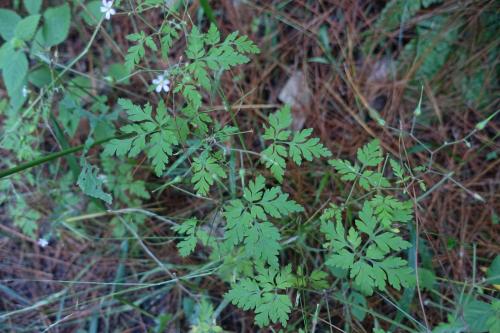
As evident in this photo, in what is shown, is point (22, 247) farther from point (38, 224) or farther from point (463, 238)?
point (463, 238)

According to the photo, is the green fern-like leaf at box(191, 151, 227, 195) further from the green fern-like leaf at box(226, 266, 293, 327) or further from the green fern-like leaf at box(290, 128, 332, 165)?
the green fern-like leaf at box(226, 266, 293, 327)

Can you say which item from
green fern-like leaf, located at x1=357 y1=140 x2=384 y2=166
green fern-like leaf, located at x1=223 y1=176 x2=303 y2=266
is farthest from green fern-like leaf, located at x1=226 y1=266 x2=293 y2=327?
green fern-like leaf, located at x1=357 y1=140 x2=384 y2=166

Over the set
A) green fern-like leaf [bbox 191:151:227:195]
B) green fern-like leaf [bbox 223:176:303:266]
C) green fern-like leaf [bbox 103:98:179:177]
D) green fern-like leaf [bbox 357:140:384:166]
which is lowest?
green fern-like leaf [bbox 223:176:303:266]

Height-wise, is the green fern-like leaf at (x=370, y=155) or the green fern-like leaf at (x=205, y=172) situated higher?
the green fern-like leaf at (x=205, y=172)

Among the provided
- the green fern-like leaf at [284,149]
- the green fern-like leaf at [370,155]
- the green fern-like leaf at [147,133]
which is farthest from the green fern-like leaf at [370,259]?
the green fern-like leaf at [147,133]

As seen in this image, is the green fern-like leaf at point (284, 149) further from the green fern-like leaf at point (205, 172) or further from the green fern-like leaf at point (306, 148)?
the green fern-like leaf at point (205, 172)

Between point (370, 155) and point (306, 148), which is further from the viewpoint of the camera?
point (370, 155)

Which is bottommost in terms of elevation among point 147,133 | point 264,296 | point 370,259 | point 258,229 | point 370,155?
point 264,296

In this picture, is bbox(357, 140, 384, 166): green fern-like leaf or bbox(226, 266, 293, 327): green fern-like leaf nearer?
bbox(226, 266, 293, 327): green fern-like leaf

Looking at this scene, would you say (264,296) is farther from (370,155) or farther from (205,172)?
(370,155)

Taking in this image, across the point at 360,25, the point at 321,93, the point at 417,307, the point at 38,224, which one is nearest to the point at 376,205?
the point at 417,307

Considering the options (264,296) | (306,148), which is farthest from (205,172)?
(264,296)
